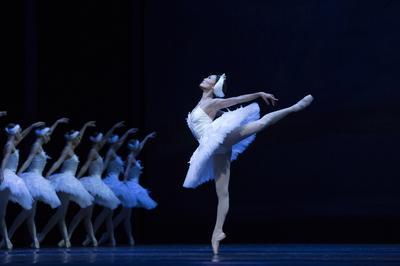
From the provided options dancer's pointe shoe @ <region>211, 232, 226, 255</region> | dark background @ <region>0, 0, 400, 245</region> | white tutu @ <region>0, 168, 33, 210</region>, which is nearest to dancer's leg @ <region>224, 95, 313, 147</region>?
dancer's pointe shoe @ <region>211, 232, 226, 255</region>

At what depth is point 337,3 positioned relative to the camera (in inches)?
439

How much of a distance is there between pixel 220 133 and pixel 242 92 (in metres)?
4.93

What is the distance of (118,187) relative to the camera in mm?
10062

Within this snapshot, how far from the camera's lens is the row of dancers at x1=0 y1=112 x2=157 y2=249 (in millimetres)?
8586

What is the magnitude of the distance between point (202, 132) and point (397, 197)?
488 cm

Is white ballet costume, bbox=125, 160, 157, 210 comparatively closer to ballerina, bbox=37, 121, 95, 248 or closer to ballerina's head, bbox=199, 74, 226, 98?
ballerina, bbox=37, 121, 95, 248

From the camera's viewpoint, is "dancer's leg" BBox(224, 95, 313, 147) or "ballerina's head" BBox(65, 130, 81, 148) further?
"ballerina's head" BBox(65, 130, 81, 148)

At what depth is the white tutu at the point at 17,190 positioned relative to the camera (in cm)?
845

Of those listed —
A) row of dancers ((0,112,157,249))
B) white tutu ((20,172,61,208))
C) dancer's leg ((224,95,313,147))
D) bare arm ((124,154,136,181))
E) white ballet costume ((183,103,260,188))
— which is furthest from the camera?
bare arm ((124,154,136,181))

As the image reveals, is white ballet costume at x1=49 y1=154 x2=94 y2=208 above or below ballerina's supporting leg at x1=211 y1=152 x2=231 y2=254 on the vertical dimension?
below

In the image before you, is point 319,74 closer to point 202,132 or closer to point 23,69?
point 23,69

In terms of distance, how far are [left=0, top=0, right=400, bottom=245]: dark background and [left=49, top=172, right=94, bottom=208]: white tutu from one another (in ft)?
4.67

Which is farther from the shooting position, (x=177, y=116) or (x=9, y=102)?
(x=177, y=116)

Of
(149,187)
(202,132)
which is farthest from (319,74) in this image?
→ (202,132)
